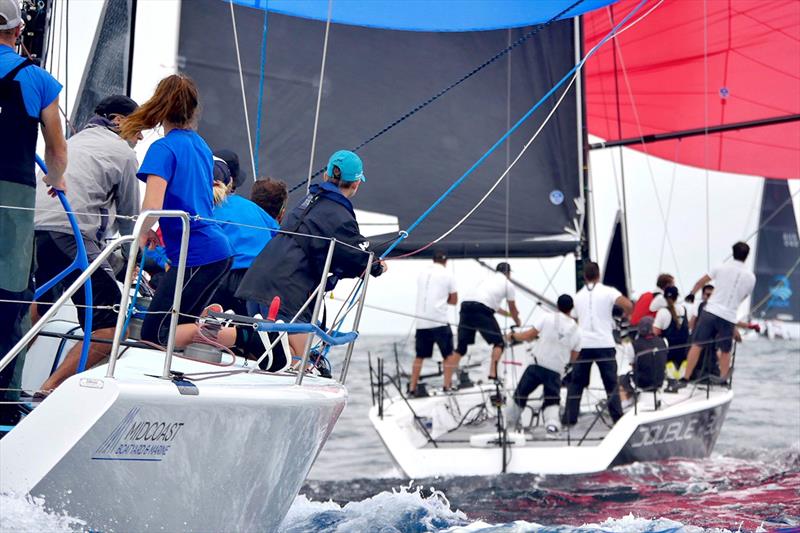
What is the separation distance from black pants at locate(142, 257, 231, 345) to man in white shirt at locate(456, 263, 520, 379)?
585 cm

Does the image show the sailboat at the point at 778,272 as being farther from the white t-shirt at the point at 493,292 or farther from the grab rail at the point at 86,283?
the grab rail at the point at 86,283

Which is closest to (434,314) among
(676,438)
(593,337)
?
(593,337)

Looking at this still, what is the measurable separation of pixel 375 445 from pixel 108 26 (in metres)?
7.08

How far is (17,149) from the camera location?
3494 millimetres

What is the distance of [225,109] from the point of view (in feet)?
34.9

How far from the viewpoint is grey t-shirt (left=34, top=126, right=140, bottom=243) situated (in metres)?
4.27

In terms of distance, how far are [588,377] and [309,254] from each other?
17.1 feet

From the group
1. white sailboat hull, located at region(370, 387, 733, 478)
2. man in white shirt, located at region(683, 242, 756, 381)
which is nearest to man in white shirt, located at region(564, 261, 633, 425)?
white sailboat hull, located at region(370, 387, 733, 478)

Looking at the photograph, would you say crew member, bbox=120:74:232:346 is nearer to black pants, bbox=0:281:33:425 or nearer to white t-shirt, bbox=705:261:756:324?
black pants, bbox=0:281:33:425

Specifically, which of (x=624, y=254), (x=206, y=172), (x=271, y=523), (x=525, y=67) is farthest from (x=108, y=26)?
(x=624, y=254)

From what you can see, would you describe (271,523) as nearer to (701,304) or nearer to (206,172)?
(206,172)

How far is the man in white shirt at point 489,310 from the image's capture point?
9.91 meters

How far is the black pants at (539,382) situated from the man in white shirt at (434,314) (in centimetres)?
81

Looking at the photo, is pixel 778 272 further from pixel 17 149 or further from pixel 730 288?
pixel 17 149
